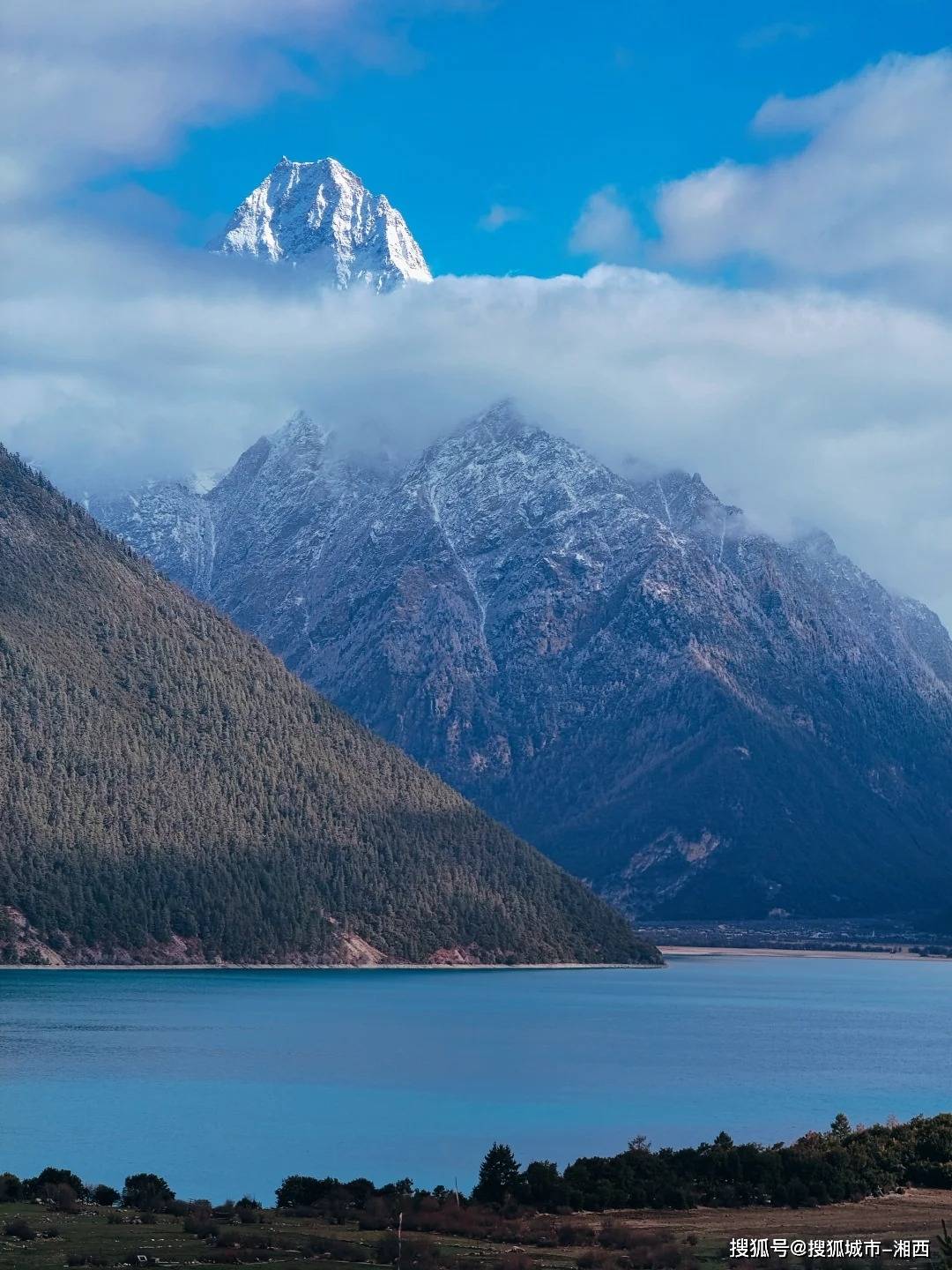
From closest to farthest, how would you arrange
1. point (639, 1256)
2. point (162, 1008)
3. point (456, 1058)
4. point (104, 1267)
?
point (104, 1267)
point (639, 1256)
point (456, 1058)
point (162, 1008)

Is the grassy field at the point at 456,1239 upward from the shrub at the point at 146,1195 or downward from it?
downward

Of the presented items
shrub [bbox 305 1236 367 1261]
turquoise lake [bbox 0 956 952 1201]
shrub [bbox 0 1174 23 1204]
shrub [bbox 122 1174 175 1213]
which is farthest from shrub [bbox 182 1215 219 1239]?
turquoise lake [bbox 0 956 952 1201]

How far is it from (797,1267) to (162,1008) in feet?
445

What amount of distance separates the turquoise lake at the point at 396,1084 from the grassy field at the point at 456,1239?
16382 millimetres

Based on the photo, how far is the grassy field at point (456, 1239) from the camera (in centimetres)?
5572

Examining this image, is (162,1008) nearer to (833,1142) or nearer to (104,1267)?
(833,1142)

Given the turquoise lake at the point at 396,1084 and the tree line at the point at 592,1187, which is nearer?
the tree line at the point at 592,1187

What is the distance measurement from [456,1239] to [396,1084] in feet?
213

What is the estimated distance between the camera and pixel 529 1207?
70.2 m

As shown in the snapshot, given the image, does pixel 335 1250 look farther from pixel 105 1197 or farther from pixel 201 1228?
pixel 105 1197

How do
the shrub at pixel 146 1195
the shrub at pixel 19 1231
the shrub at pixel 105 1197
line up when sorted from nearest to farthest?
the shrub at pixel 19 1231
the shrub at pixel 146 1195
the shrub at pixel 105 1197

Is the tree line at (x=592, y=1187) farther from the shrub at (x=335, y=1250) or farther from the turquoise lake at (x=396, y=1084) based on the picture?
the turquoise lake at (x=396, y=1084)

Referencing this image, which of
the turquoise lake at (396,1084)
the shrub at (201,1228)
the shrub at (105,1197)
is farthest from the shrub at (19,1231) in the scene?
the turquoise lake at (396,1084)

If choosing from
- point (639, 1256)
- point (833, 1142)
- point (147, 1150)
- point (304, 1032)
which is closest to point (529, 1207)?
point (639, 1256)
